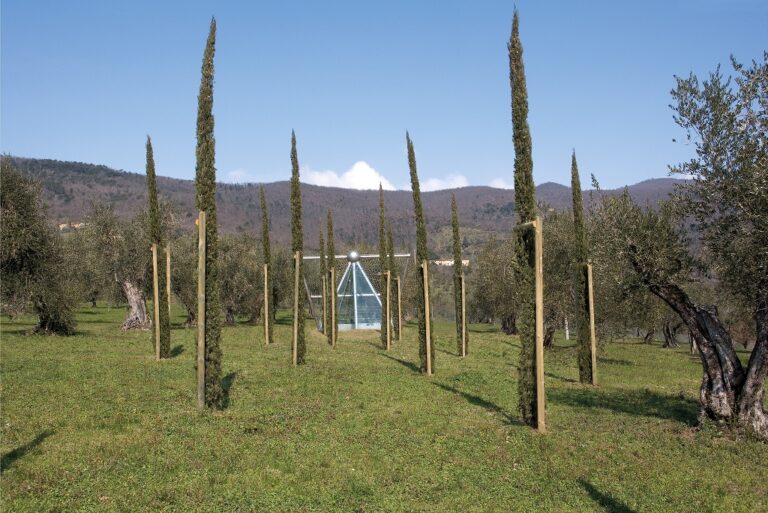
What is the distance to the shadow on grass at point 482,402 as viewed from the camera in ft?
50.7

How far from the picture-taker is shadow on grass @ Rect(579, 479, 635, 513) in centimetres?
951

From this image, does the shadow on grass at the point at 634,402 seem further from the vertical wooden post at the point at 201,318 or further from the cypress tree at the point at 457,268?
the vertical wooden post at the point at 201,318

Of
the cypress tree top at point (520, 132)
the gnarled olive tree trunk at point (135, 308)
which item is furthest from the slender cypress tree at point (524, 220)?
the gnarled olive tree trunk at point (135, 308)

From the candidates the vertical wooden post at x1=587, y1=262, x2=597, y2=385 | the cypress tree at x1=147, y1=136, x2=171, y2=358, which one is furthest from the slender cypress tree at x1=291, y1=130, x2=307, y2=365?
the vertical wooden post at x1=587, y1=262, x2=597, y2=385

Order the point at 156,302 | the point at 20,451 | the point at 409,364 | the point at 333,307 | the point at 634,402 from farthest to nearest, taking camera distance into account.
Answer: the point at 333,307, the point at 409,364, the point at 156,302, the point at 634,402, the point at 20,451

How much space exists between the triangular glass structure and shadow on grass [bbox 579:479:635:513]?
4211cm

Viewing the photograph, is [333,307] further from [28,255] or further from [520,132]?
[520,132]

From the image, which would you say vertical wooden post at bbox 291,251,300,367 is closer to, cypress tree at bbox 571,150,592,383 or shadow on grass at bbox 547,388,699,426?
shadow on grass at bbox 547,388,699,426

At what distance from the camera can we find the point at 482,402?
59.1 ft

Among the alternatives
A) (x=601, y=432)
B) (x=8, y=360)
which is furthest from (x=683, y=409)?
(x=8, y=360)

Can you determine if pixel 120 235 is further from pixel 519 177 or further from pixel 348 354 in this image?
pixel 519 177

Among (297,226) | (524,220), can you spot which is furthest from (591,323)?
(297,226)

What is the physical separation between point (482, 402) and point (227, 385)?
7.42 metres

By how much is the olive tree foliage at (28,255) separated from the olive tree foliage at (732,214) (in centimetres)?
2821
